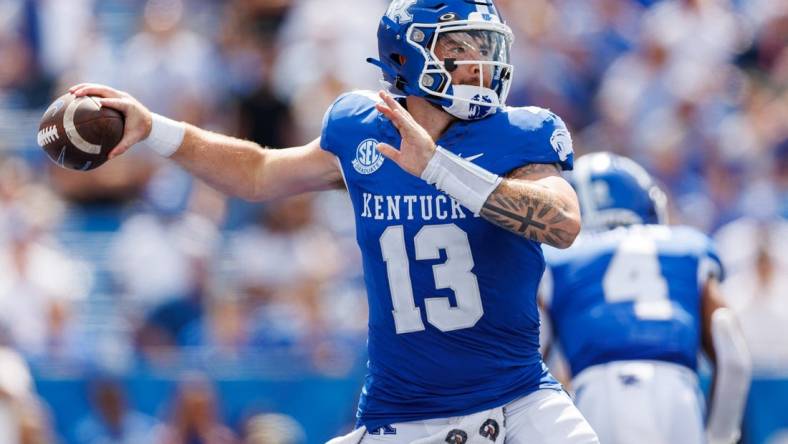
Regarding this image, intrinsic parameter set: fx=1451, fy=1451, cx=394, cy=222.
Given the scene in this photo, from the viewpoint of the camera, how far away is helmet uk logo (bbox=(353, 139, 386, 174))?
4293mm

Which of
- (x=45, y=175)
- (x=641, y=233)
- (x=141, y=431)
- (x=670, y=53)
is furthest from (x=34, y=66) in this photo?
(x=641, y=233)

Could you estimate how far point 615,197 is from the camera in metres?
5.86

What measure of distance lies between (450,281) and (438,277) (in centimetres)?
4

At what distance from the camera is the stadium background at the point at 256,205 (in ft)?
28.1

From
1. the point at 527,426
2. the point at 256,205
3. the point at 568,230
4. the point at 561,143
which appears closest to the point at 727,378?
the point at 527,426

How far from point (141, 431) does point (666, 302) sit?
4098 mm

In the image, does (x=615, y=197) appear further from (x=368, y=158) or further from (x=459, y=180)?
(x=459, y=180)

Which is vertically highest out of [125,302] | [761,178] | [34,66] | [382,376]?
[382,376]

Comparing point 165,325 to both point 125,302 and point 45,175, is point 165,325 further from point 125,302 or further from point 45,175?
point 45,175

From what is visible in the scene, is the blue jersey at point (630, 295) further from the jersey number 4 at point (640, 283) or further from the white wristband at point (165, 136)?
the white wristband at point (165, 136)

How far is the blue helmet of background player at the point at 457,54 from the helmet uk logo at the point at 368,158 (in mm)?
211

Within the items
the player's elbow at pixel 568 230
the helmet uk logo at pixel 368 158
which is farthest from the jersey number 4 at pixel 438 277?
the player's elbow at pixel 568 230

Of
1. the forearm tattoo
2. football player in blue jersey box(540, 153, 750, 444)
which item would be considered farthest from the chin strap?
football player in blue jersey box(540, 153, 750, 444)

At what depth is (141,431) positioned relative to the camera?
856 cm
